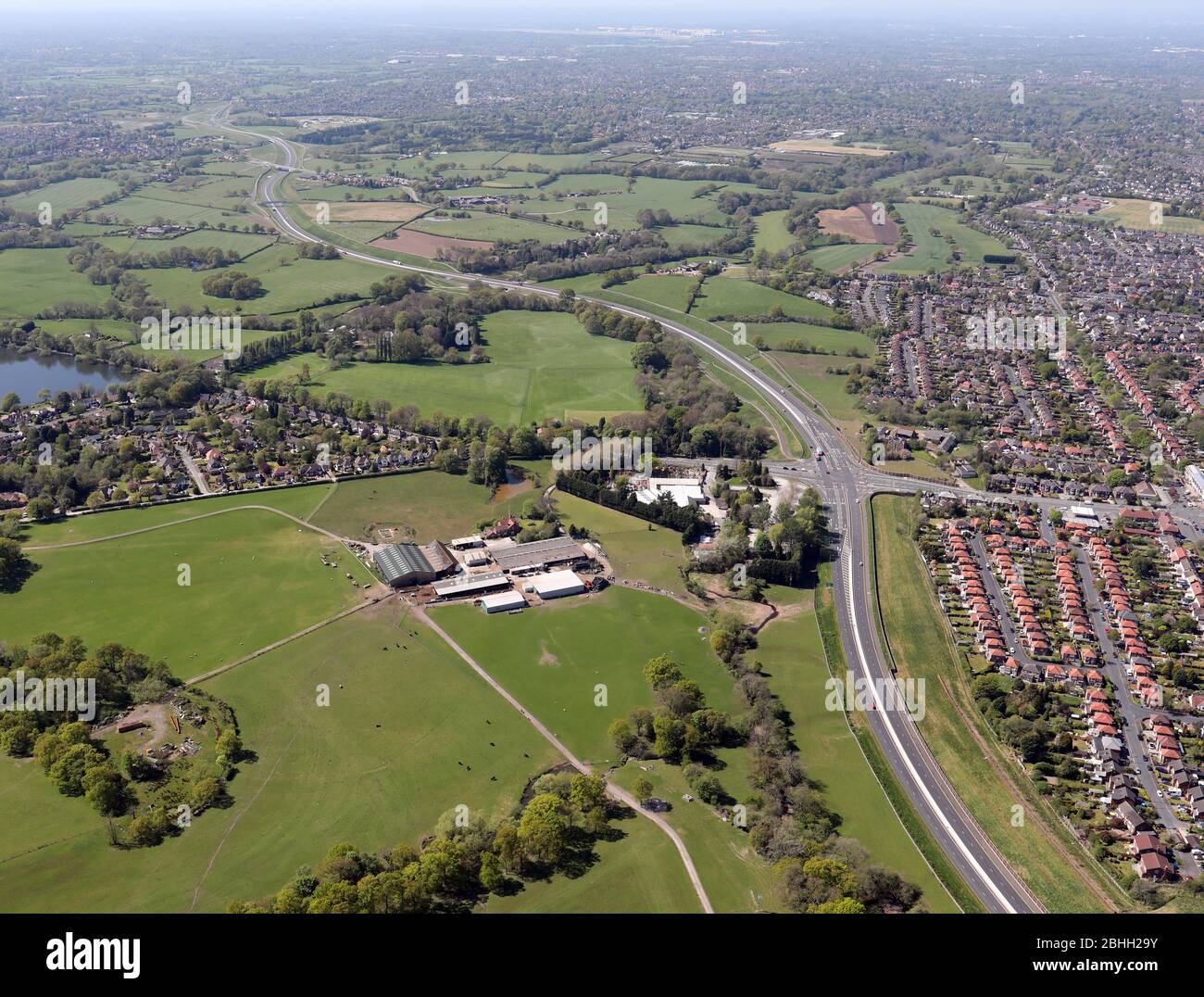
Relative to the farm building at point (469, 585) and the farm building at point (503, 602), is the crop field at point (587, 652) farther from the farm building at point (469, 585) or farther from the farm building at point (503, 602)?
the farm building at point (469, 585)

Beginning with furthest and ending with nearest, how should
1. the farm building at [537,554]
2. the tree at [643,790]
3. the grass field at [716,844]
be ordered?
the farm building at [537,554], the tree at [643,790], the grass field at [716,844]

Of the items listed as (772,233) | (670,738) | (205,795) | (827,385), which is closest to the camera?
(205,795)

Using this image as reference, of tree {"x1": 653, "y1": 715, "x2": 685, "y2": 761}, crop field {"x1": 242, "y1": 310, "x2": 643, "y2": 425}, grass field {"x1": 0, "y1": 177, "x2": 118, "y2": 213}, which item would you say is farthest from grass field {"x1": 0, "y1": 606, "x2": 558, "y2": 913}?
grass field {"x1": 0, "y1": 177, "x2": 118, "y2": 213}

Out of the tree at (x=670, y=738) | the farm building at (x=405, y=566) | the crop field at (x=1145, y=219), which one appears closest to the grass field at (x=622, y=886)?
the tree at (x=670, y=738)

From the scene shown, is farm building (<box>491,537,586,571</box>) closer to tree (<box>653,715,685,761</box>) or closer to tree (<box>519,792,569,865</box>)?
tree (<box>653,715,685,761</box>)

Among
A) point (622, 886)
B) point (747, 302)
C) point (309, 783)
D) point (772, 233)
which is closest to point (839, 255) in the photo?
point (772, 233)

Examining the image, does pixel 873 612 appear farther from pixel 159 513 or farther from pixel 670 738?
pixel 159 513

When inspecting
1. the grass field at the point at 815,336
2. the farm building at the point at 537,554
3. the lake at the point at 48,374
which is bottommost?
the farm building at the point at 537,554
